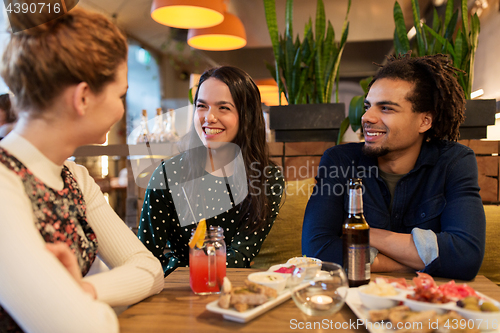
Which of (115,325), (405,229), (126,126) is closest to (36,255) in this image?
Answer: (115,325)

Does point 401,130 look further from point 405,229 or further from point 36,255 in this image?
point 36,255

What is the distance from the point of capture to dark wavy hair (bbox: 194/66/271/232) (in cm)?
147

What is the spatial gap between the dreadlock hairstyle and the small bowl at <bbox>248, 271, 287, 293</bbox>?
1022mm

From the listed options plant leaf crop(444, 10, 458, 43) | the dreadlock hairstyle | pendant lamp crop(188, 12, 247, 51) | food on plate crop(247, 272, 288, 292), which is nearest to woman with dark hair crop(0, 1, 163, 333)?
food on plate crop(247, 272, 288, 292)

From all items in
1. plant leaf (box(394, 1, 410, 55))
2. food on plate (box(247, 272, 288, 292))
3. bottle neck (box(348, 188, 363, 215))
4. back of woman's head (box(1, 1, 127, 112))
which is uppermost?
plant leaf (box(394, 1, 410, 55))

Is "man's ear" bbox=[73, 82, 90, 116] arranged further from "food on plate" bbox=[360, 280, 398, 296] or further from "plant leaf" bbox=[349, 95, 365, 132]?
"plant leaf" bbox=[349, 95, 365, 132]

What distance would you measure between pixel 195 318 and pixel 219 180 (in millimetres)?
871

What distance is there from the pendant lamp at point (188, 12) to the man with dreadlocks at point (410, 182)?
4.42ft

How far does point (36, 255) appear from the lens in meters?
0.57

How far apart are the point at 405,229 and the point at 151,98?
19.6 ft

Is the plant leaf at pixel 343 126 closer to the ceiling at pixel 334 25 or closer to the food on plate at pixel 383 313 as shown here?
the ceiling at pixel 334 25

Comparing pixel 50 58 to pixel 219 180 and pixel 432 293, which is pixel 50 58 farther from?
pixel 219 180

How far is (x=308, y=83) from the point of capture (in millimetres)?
2256

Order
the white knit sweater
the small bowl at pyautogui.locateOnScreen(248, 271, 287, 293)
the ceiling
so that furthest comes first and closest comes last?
the ceiling → the small bowl at pyautogui.locateOnScreen(248, 271, 287, 293) → the white knit sweater
